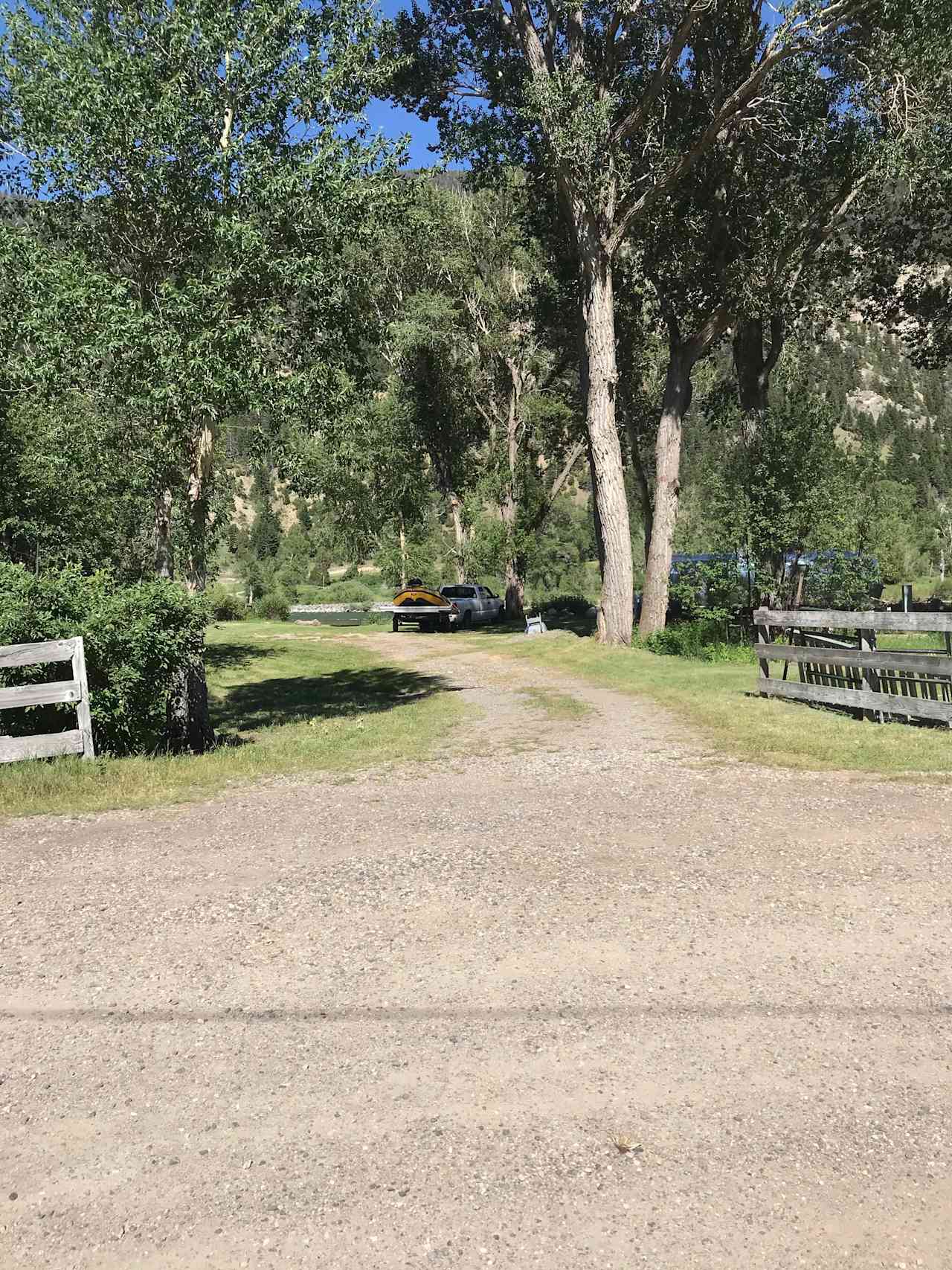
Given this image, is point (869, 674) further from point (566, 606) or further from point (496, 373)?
point (566, 606)

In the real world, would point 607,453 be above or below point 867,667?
above

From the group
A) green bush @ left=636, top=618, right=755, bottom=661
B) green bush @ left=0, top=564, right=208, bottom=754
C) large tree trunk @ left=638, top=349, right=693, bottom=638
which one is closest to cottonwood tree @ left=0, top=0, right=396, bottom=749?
green bush @ left=0, top=564, right=208, bottom=754

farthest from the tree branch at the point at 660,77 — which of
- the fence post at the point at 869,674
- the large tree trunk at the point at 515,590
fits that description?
the large tree trunk at the point at 515,590

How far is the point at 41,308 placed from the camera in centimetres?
1098

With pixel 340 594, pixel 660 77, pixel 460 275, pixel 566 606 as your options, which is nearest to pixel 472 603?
pixel 566 606

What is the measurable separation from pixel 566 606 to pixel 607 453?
937 inches

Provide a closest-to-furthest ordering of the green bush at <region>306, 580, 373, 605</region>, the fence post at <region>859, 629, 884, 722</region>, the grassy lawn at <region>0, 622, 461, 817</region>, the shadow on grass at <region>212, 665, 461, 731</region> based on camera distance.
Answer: the grassy lawn at <region>0, 622, 461, 817</region> → the fence post at <region>859, 629, 884, 722</region> → the shadow on grass at <region>212, 665, 461, 731</region> → the green bush at <region>306, 580, 373, 605</region>

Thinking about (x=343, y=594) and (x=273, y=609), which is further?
(x=343, y=594)

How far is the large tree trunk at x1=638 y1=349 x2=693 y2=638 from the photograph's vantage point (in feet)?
82.5

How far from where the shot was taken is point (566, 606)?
47781 millimetres

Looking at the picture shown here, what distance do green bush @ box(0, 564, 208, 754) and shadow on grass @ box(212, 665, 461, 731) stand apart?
154 inches

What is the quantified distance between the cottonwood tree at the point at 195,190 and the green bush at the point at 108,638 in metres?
2.13

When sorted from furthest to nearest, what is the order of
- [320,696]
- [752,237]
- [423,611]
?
1. [423,611]
2. [752,237]
3. [320,696]

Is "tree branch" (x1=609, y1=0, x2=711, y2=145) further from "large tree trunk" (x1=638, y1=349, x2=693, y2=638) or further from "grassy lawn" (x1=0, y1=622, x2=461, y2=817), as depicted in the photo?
"grassy lawn" (x1=0, y1=622, x2=461, y2=817)
